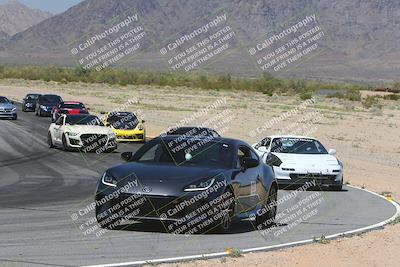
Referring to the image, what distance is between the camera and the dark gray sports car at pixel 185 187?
11156 millimetres

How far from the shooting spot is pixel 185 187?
442 inches

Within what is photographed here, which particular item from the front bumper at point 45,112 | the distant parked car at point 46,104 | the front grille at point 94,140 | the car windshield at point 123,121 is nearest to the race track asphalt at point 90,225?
the front grille at point 94,140

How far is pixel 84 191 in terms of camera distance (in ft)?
57.2

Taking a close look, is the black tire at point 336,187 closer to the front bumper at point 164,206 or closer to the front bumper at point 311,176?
the front bumper at point 311,176

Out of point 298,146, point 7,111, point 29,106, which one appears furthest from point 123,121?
point 29,106

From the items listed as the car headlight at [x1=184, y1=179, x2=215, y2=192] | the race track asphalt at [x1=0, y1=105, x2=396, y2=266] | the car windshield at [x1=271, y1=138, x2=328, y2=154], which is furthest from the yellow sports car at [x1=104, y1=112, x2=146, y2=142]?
the car headlight at [x1=184, y1=179, x2=215, y2=192]

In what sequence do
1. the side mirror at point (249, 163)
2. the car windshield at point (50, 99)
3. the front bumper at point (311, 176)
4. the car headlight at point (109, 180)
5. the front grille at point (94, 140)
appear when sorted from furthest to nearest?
the car windshield at point (50, 99) < the front grille at point (94, 140) < the front bumper at point (311, 176) < the side mirror at point (249, 163) < the car headlight at point (109, 180)

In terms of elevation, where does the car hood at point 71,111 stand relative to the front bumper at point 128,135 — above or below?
above

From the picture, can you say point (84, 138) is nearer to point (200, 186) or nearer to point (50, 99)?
point (200, 186)

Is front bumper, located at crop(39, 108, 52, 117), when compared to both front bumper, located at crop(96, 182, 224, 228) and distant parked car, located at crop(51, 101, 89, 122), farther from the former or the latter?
front bumper, located at crop(96, 182, 224, 228)

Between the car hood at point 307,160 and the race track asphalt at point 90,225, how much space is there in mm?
789

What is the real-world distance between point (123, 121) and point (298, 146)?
14699 millimetres

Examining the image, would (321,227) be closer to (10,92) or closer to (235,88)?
(10,92)

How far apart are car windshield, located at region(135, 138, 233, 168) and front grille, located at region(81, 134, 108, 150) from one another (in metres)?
16.2
